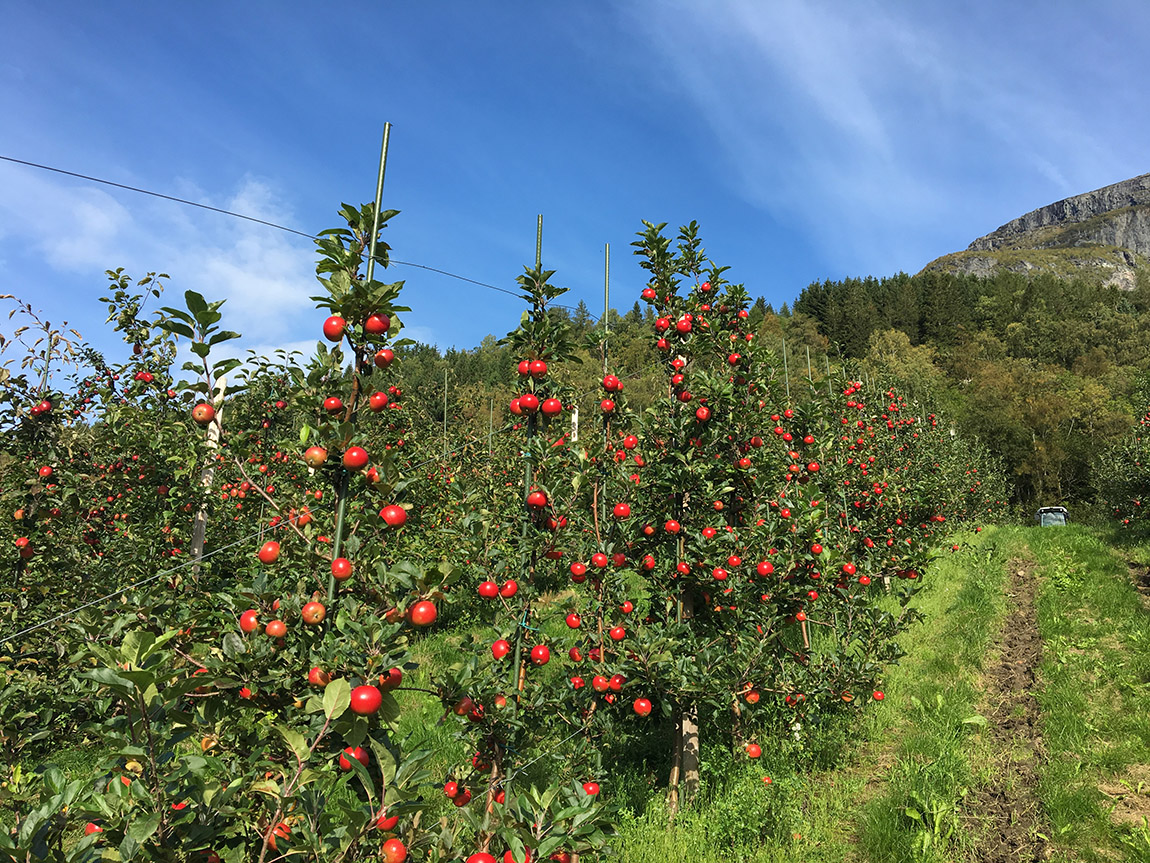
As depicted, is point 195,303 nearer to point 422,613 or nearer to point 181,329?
point 181,329

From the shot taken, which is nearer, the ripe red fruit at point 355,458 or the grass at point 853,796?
the ripe red fruit at point 355,458

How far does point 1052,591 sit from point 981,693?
201 inches

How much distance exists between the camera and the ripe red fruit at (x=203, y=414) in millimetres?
1981

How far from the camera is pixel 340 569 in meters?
1.87

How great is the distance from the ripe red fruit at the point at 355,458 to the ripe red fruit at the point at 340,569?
1.06ft

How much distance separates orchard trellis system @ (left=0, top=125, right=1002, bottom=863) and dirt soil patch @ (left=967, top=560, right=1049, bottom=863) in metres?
1.10

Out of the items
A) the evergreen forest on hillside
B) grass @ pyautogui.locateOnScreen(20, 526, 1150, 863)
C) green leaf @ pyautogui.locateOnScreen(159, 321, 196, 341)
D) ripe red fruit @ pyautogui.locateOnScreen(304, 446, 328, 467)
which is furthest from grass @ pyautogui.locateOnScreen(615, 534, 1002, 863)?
the evergreen forest on hillside

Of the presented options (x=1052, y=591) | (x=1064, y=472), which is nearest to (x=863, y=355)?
(x=1064, y=472)

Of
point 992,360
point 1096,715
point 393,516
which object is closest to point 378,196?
point 393,516

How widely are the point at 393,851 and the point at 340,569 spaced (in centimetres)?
84

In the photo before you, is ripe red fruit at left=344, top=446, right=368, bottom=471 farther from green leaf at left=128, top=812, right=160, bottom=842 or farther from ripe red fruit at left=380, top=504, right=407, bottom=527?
green leaf at left=128, top=812, right=160, bottom=842

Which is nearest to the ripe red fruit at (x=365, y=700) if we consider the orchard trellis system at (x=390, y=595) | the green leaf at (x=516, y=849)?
the orchard trellis system at (x=390, y=595)

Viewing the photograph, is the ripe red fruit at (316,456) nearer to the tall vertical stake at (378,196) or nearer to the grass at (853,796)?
the tall vertical stake at (378,196)

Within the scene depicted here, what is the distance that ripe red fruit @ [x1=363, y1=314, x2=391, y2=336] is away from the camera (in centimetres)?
207
